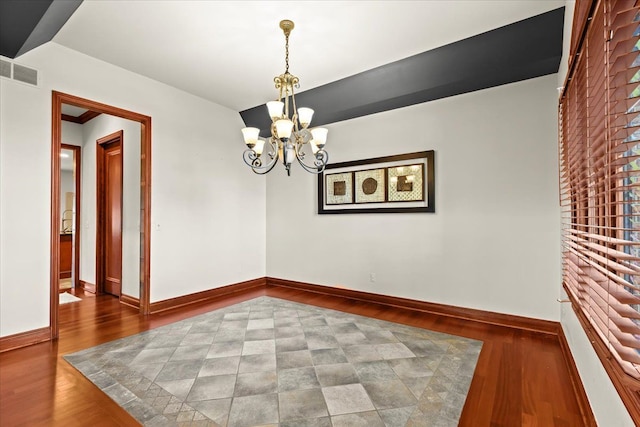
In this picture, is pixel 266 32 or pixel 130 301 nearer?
pixel 266 32

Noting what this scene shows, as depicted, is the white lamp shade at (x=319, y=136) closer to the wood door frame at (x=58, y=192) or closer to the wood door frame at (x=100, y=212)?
the wood door frame at (x=58, y=192)

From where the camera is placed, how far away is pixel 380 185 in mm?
4090

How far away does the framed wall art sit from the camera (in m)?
3.72

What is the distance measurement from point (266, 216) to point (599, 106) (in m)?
4.57

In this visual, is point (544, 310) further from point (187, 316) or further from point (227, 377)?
point (187, 316)

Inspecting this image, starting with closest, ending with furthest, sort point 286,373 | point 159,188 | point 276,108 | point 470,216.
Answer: point 286,373 → point 276,108 → point 470,216 → point 159,188

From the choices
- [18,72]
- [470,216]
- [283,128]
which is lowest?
[470,216]

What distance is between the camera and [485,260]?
10.9 ft

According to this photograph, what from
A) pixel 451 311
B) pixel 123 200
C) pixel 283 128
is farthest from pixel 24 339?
pixel 451 311

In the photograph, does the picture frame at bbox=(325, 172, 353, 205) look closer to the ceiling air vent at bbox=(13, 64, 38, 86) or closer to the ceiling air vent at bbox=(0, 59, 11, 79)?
the ceiling air vent at bbox=(13, 64, 38, 86)

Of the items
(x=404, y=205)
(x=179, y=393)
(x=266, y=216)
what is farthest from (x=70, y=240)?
(x=404, y=205)

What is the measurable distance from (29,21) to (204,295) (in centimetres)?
334

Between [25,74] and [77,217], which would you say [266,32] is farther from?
[77,217]

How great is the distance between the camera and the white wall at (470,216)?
9.98ft
